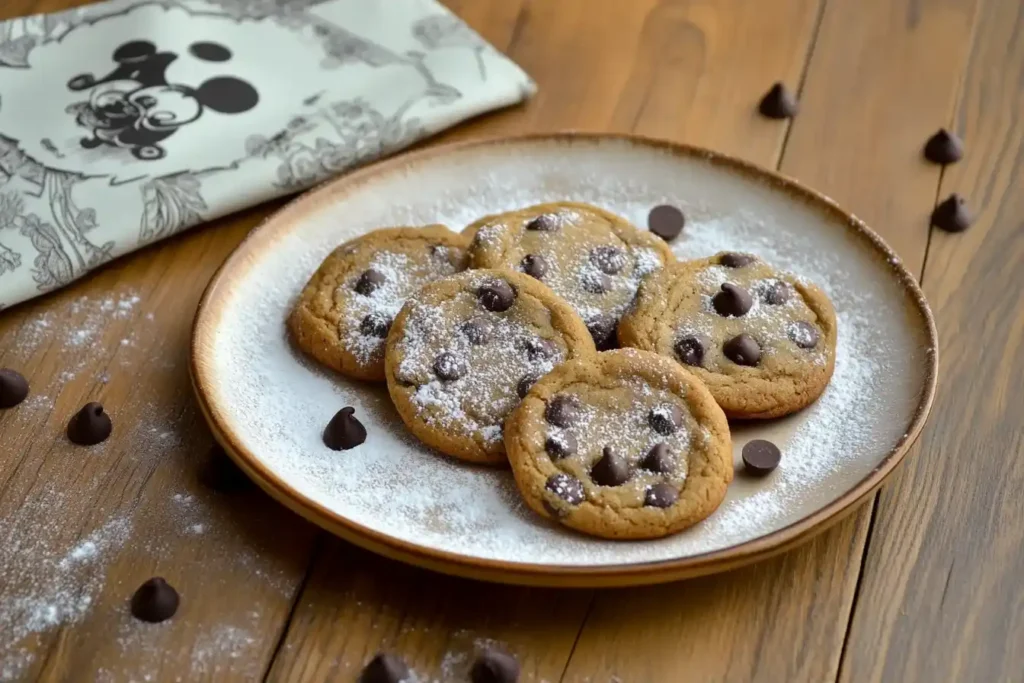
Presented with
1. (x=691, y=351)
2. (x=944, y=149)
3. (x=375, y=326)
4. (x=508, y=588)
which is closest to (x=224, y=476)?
(x=375, y=326)

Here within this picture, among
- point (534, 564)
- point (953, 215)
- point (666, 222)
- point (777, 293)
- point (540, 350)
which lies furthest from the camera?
point (953, 215)

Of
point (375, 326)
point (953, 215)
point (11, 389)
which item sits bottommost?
point (11, 389)

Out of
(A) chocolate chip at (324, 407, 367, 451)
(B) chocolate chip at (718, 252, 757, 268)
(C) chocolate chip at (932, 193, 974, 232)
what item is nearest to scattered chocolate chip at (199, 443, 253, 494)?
(A) chocolate chip at (324, 407, 367, 451)

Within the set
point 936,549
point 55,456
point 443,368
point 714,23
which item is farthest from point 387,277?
point 714,23

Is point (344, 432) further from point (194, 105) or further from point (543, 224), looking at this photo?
point (194, 105)

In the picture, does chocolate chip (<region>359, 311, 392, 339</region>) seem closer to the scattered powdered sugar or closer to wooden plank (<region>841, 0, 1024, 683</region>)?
the scattered powdered sugar
